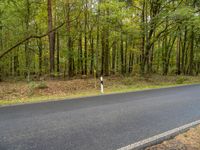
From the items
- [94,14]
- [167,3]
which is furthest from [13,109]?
[167,3]

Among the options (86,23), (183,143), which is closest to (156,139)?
(183,143)

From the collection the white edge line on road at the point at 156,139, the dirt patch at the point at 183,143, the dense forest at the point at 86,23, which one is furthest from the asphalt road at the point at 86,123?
the dense forest at the point at 86,23

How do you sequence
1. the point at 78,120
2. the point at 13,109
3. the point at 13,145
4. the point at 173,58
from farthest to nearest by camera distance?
the point at 173,58, the point at 13,109, the point at 78,120, the point at 13,145

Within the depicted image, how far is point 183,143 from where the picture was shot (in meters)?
4.41

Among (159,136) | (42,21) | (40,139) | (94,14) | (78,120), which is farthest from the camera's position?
(42,21)

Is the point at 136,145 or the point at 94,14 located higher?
the point at 94,14

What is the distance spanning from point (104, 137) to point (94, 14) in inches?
621

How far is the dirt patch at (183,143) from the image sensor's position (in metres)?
4.17

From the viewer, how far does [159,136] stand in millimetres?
4785

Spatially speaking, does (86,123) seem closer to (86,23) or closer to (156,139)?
(156,139)

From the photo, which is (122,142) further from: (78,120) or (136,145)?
(78,120)

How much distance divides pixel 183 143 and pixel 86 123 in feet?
8.23

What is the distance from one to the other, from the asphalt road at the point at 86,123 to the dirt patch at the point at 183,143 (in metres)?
0.49

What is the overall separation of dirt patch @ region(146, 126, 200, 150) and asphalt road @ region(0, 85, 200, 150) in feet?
1.62
